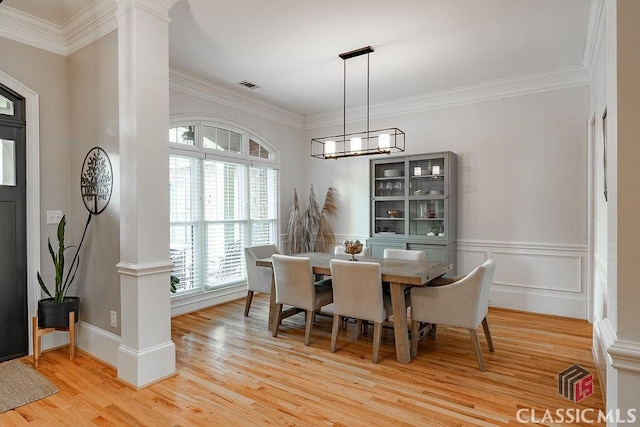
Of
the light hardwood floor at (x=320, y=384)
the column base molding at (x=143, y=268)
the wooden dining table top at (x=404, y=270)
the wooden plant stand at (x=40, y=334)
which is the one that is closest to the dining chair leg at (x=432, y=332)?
the light hardwood floor at (x=320, y=384)

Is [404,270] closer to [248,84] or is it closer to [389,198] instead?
[389,198]

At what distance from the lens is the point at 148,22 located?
272cm

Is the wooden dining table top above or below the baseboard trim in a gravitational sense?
above

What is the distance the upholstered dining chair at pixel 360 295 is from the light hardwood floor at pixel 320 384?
336mm

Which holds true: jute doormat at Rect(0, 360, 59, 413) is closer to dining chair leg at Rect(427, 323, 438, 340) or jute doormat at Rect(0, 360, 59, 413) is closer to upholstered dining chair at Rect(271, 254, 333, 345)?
upholstered dining chair at Rect(271, 254, 333, 345)

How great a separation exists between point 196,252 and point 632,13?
4.57 metres

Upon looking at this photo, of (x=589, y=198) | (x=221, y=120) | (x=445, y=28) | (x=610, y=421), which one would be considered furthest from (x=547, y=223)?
(x=221, y=120)

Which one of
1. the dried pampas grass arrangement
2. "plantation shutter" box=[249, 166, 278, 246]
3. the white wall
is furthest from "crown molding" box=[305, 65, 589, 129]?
"plantation shutter" box=[249, 166, 278, 246]

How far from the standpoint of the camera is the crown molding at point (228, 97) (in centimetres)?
452

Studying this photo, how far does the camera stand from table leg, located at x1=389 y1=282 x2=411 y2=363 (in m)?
3.12

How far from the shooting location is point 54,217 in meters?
3.34

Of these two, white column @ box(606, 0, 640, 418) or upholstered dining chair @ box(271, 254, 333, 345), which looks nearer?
white column @ box(606, 0, 640, 418)

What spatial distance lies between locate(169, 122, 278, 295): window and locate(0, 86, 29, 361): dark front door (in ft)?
4.95

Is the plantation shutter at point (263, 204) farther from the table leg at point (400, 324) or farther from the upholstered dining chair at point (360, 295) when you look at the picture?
the table leg at point (400, 324)
